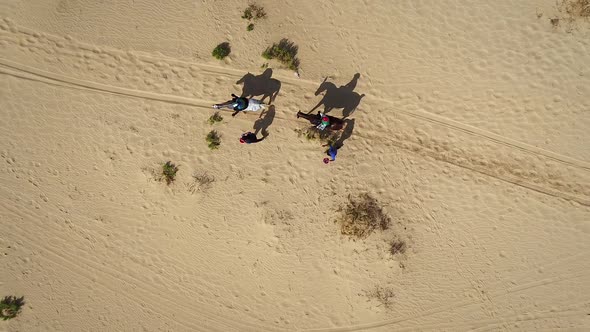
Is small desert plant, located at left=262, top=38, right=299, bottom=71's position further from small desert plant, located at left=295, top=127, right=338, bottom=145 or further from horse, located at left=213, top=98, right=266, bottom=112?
Result: small desert plant, located at left=295, top=127, right=338, bottom=145

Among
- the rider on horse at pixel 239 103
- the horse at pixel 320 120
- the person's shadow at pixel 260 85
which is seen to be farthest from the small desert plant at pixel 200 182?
the horse at pixel 320 120

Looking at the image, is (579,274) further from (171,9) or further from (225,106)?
(171,9)

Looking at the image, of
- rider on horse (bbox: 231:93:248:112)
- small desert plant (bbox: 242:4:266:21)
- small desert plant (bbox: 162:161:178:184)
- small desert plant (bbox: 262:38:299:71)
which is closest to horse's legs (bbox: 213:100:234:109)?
rider on horse (bbox: 231:93:248:112)

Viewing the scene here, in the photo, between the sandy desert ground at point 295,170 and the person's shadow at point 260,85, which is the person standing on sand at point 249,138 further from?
the person's shadow at point 260,85

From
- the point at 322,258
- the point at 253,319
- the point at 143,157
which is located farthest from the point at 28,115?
the point at 322,258

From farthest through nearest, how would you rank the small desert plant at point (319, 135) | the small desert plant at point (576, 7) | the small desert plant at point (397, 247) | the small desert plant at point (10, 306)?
the small desert plant at point (10, 306) < the small desert plant at point (397, 247) < the small desert plant at point (319, 135) < the small desert plant at point (576, 7)

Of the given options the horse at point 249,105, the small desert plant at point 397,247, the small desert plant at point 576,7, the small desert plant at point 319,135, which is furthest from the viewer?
the small desert plant at point 397,247

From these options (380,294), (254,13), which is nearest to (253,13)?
(254,13)
